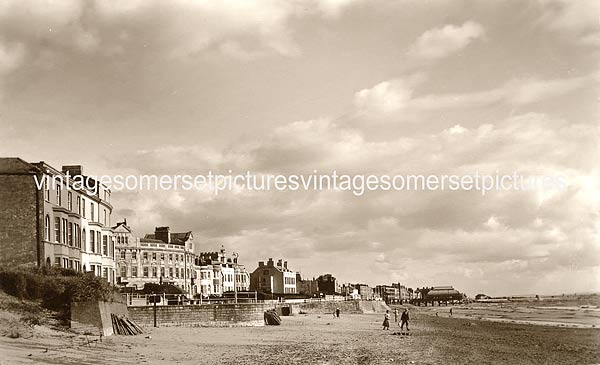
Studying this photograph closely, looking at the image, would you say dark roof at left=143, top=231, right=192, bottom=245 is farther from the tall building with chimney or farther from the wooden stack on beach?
the wooden stack on beach

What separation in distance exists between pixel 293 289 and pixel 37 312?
120356 mm

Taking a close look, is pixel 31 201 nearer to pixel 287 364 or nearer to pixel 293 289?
pixel 287 364

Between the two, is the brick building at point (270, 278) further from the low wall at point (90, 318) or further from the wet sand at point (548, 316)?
the low wall at point (90, 318)

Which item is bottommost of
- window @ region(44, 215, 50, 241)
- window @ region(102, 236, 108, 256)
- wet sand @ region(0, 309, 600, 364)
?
wet sand @ region(0, 309, 600, 364)

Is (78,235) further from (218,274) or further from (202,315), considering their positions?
(218,274)

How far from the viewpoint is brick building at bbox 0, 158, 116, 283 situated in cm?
3800

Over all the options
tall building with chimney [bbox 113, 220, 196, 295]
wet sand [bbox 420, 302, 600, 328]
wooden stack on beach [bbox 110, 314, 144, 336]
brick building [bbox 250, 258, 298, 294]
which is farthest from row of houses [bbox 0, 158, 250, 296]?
brick building [bbox 250, 258, 298, 294]

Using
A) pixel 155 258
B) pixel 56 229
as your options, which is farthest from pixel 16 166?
pixel 155 258

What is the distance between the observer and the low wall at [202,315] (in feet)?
142

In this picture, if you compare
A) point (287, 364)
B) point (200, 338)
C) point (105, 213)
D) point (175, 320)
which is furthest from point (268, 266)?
point (287, 364)

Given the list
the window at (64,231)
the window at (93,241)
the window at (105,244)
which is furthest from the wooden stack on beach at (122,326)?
the window at (105,244)

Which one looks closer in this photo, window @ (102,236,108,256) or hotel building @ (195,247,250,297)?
window @ (102,236,108,256)

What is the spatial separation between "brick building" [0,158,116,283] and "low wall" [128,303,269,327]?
20.3ft

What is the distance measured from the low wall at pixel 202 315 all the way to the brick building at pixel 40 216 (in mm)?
6191
